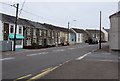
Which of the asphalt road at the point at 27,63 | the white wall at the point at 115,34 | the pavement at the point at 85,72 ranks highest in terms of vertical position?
the white wall at the point at 115,34

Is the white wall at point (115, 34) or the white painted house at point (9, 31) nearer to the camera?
the white wall at point (115, 34)

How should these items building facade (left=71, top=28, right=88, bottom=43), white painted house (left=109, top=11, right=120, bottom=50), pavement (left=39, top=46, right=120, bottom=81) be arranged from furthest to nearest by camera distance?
1. building facade (left=71, top=28, right=88, bottom=43)
2. white painted house (left=109, top=11, right=120, bottom=50)
3. pavement (left=39, top=46, right=120, bottom=81)

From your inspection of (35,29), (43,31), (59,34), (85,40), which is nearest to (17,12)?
(35,29)

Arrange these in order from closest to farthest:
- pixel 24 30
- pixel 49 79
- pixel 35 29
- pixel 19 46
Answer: pixel 49 79
pixel 19 46
pixel 24 30
pixel 35 29

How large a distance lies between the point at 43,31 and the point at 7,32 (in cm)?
1728

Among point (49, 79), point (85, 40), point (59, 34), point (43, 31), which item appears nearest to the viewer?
point (49, 79)

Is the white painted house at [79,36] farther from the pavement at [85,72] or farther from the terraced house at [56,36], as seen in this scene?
the pavement at [85,72]

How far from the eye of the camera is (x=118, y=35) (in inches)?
1027

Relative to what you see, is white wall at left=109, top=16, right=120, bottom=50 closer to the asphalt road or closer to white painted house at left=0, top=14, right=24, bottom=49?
the asphalt road

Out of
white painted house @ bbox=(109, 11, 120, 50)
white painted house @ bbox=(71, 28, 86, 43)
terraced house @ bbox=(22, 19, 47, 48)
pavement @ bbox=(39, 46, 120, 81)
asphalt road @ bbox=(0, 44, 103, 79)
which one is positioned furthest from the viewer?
white painted house @ bbox=(71, 28, 86, 43)

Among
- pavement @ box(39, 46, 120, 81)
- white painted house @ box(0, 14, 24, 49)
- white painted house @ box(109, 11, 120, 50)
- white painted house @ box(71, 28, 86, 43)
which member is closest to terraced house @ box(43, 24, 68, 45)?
white painted house @ box(71, 28, 86, 43)

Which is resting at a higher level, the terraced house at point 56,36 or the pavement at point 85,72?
the terraced house at point 56,36

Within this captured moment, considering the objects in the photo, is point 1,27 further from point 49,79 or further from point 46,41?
point 49,79

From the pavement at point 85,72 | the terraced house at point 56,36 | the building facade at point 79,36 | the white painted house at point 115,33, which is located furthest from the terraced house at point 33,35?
the building facade at point 79,36
